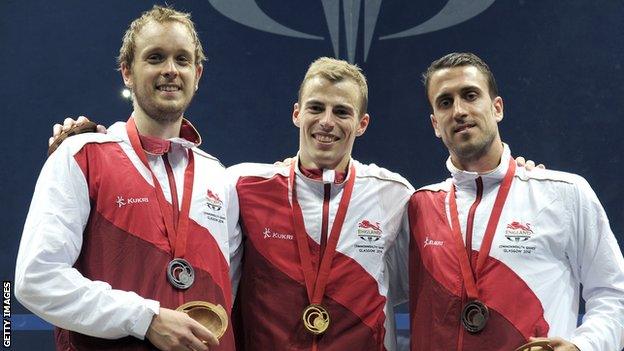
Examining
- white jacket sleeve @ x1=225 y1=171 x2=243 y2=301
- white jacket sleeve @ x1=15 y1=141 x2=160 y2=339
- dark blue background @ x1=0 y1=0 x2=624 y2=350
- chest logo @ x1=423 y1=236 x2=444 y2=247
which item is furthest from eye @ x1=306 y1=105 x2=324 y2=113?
dark blue background @ x1=0 y1=0 x2=624 y2=350

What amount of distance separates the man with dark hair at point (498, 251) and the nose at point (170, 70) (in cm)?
105

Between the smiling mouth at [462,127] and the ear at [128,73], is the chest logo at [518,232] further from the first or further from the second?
the ear at [128,73]

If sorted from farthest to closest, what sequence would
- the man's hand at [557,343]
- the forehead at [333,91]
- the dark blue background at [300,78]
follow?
the dark blue background at [300,78]
the forehead at [333,91]
the man's hand at [557,343]

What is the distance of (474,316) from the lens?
8.80ft

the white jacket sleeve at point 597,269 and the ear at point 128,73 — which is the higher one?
the ear at point 128,73

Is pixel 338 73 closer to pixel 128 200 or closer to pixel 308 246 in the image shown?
pixel 308 246

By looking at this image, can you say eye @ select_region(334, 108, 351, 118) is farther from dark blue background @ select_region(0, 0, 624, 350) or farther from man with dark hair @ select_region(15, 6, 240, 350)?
dark blue background @ select_region(0, 0, 624, 350)

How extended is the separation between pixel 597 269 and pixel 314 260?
1025 millimetres

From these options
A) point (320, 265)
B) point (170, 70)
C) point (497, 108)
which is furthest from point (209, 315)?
point (497, 108)

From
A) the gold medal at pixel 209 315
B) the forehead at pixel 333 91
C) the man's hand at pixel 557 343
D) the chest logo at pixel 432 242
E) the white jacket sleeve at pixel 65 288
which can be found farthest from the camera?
the forehead at pixel 333 91

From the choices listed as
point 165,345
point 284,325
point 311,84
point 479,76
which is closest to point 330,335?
point 284,325

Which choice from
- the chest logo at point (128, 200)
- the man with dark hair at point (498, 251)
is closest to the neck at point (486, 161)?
the man with dark hair at point (498, 251)

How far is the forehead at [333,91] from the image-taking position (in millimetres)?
2973

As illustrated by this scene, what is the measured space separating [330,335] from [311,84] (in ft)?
3.18
